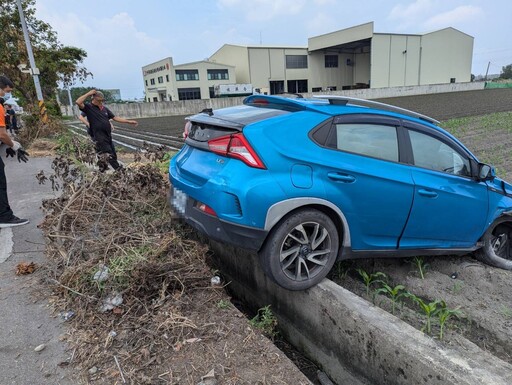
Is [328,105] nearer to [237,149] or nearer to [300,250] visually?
[237,149]

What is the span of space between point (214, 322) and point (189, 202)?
107 centimetres

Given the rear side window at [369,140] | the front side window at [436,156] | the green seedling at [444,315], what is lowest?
the green seedling at [444,315]

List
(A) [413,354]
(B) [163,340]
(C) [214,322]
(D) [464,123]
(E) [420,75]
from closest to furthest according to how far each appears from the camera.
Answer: (A) [413,354] → (B) [163,340] → (C) [214,322] → (D) [464,123] → (E) [420,75]

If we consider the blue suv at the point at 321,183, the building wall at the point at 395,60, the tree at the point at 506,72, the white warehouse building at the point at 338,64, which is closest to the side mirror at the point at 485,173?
the blue suv at the point at 321,183

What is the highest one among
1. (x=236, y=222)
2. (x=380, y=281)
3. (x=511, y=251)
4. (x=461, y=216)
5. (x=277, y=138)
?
(x=277, y=138)

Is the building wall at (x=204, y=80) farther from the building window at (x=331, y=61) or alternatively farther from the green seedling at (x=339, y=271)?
the green seedling at (x=339, y=271)

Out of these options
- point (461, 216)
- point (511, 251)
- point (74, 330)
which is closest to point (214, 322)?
point (74, 330)

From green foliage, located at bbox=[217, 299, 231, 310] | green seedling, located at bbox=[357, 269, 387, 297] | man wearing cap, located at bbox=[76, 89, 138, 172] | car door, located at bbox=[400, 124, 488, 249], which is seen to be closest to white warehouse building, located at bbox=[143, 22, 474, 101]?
man wearing cap, located at bbox=[76, 89, 138, 172]

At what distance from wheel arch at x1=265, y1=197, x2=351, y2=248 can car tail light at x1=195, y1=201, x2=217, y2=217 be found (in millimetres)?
486

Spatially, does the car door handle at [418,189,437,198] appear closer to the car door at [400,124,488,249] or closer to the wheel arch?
the car door at [400,124,488,249]

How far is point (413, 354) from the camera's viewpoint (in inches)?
88.4

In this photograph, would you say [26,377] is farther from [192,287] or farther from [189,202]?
[189,202]

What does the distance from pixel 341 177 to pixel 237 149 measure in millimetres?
901

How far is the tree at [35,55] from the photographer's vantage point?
18.9 meters
